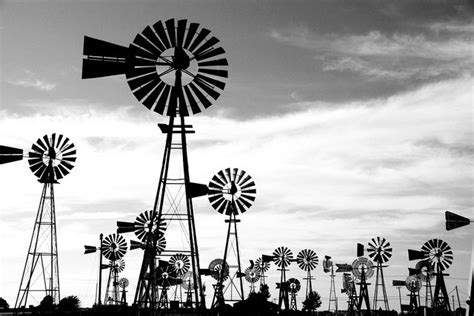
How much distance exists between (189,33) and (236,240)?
20.2 metres

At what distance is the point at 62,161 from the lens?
3956 centimetres

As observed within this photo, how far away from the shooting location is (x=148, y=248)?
24.2 metres

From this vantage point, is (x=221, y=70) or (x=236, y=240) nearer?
(x=221, y=70)

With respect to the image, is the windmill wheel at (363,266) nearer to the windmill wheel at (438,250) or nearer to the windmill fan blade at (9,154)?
the windmill wheel at (438,250)

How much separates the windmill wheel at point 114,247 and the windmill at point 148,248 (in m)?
6.25

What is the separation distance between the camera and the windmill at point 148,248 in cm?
2370

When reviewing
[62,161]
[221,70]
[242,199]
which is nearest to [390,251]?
[242,199]

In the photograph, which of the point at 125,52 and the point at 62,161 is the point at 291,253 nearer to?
the point at 62,161

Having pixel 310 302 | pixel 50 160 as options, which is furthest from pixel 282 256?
pixel 50 160

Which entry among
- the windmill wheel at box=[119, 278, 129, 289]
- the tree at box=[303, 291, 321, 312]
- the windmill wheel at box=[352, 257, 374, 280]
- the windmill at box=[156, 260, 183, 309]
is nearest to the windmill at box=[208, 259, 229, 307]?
the windmill at box=[156, 260, 183, 309]

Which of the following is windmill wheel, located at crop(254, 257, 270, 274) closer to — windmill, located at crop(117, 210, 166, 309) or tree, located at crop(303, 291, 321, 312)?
tree, located at crop(303, 291, 321, 312)

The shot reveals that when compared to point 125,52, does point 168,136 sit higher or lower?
lower

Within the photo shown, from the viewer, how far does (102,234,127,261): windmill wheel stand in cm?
6219

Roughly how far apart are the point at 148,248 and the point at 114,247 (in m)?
39.5
